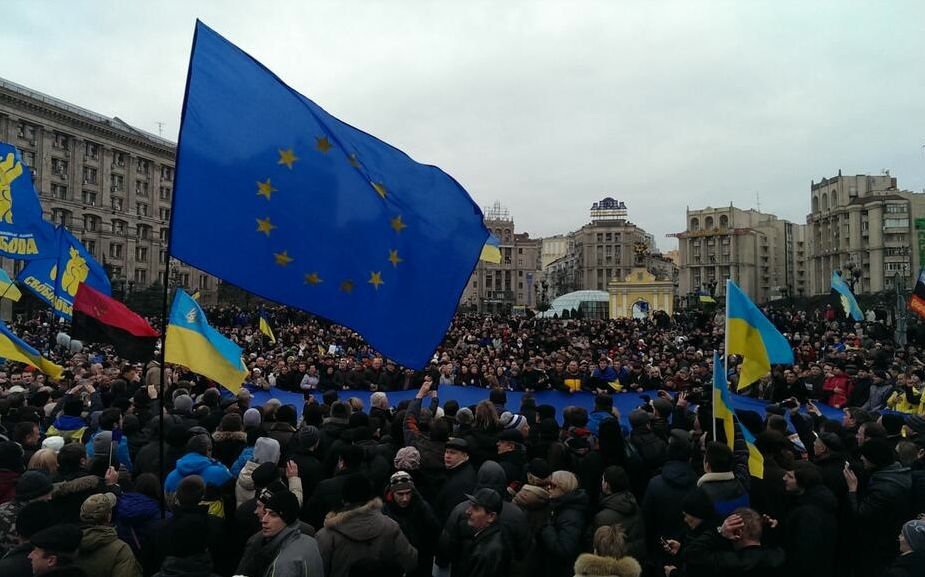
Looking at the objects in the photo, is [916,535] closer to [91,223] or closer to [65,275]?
[65,275]

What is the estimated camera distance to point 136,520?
4.38 meters

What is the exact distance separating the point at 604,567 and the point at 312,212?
3801 millimetres

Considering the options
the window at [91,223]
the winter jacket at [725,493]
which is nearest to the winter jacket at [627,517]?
the winter jacket at [725,493]

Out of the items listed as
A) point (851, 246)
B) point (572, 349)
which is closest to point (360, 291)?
point (572, 349)

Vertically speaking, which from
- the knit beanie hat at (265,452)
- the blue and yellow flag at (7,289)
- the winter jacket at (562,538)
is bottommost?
the winter jacket at (562,538)

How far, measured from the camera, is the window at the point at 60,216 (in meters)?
60.3

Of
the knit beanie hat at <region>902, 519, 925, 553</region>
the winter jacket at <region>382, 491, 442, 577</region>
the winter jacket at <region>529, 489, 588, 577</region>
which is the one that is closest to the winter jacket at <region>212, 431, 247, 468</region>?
the winter jacket at <region>382, 491, 442, 577</region>

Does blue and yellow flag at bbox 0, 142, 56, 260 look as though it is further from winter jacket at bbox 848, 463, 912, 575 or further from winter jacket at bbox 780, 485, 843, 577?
winter jacket at bbox 848, 463, 912, 575

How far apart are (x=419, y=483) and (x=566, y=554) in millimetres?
1602

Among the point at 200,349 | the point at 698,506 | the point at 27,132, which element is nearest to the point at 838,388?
the point at 698,506

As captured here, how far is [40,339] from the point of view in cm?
2644

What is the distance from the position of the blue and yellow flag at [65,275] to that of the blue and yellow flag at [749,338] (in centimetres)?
1212

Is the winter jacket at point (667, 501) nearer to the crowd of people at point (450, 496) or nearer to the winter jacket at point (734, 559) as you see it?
the crowd of people at point (450, 496)

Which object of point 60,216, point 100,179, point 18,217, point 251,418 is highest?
point 100,179
